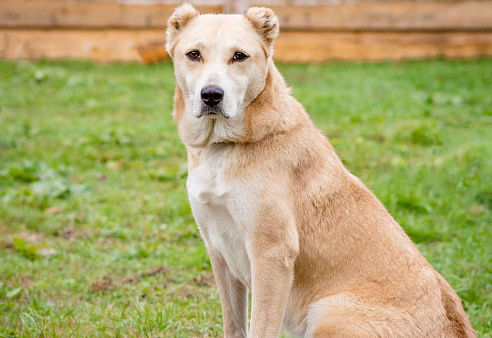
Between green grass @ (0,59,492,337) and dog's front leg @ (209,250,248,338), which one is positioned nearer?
dog's front leg @ (209,250,248,338)

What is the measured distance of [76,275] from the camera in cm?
460

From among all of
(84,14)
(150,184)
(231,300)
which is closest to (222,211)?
(231,300)

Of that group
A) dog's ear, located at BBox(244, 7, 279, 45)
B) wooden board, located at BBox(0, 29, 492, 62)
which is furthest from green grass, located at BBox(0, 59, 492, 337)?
dog's ear, located at BBox(244, 7, 279, 45)

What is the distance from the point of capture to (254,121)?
10.2ft

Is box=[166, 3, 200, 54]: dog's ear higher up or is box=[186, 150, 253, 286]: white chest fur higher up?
box=[166, 3, 200, 54]: dog's ear

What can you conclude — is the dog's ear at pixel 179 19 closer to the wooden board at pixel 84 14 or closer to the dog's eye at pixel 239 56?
the dog's eye at pixel 239 56

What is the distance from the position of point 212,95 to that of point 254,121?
272 millimetres

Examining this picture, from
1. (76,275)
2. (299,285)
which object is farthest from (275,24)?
(76,275)

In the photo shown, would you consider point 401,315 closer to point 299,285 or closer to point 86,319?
point 299,285

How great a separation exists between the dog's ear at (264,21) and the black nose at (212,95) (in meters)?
0.51

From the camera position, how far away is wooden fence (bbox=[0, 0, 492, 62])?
10.8 meters

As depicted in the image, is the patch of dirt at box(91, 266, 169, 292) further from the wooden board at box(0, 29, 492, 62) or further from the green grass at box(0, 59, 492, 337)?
the wooden board at box(0, 29, 492, 62)

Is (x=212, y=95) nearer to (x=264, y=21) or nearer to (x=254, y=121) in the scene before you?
(x=254, y=121)

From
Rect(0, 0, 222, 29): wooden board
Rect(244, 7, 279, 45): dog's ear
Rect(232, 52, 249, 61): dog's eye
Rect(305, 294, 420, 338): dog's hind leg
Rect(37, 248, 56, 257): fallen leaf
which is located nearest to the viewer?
Rect(305, 294, 420, 338): dog's hind leg
